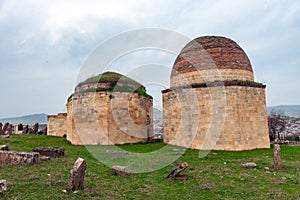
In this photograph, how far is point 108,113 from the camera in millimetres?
17969

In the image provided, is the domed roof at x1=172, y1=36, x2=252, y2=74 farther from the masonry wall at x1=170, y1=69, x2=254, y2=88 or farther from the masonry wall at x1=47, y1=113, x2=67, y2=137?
the masonry wall at x1=47, y1=113, x2=67, y2=137

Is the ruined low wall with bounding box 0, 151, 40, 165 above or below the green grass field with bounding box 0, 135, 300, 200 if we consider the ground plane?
above

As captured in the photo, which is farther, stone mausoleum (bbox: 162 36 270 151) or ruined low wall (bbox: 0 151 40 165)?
stone mausoleum (bbox: 162 36 270 151)

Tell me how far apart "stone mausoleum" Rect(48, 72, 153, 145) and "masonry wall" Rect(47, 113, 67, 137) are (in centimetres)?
883

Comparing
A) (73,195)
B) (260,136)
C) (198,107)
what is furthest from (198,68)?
(73,195)

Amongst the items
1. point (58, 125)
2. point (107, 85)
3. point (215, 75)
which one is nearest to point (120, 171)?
point (215, 75)

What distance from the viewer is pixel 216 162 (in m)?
10.8

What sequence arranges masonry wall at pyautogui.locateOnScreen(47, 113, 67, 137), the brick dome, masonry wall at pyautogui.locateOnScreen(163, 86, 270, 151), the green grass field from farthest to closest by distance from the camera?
masonry wall at pyautogui.locateOnScreen(47, 113, 67, 137)
the brick dome
masonry wall at pyautogui.locateOnScreen(163, 86, 270, 151)
the green grass field

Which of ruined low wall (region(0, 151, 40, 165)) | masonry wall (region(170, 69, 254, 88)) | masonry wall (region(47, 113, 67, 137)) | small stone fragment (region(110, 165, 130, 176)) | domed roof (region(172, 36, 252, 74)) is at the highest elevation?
domed roof (region(172, 36, 252, 74))

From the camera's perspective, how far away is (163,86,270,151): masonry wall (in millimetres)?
14414

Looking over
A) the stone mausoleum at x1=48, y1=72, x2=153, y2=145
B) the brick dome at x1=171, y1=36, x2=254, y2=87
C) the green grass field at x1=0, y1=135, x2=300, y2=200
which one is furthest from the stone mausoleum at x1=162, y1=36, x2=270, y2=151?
the green grass field at x1=0, y1=135, x2=300, y2=200

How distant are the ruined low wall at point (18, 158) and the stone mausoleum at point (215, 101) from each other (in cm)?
940

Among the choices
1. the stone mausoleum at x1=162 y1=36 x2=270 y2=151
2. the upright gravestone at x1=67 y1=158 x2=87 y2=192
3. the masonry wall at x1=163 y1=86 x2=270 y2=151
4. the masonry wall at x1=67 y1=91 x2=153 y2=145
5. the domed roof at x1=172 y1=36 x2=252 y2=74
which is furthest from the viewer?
the masonry wall at x1=67 y1=91 x2=153 y2=145

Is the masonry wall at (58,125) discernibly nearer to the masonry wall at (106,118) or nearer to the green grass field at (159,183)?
the masonry wall at (106,118)
